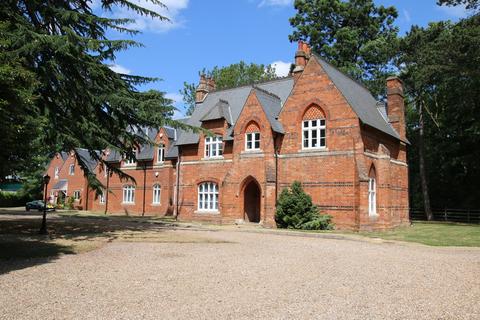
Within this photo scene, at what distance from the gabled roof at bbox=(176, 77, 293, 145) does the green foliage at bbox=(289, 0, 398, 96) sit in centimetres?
1607

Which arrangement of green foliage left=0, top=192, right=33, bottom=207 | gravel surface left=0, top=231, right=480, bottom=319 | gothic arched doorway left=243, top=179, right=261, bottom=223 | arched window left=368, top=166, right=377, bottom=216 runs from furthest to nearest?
1. green foliage left=0, top=192, right=33, bottom=207
2. gothic arched doorway left=243, top=179, right=261, bottom=223
3. arched window left=368, top=166, right=377, bottom=216
4. gravel surface left=0, top=231, right=480, bottom=319

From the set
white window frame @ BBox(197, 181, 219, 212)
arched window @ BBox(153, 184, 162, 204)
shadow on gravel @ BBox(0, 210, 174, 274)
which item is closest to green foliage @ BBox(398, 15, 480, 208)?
white window frame @ BBox(197, 181, 219, 212)

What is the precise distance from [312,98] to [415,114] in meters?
25.4

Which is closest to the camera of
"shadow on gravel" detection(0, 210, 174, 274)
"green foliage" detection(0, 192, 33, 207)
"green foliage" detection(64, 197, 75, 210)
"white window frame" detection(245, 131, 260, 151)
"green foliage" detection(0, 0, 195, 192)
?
"shadow on gravel" detection(0, 210, 174, 274)

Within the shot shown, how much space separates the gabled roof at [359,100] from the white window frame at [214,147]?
358 inches

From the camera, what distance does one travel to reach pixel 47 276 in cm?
954

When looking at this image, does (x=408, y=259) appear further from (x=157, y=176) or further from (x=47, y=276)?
(x=157, y=176)

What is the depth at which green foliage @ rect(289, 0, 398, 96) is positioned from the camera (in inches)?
1822

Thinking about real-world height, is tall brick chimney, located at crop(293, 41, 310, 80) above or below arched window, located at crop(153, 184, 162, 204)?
above

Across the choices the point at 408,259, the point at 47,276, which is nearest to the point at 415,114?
the point at 408,259

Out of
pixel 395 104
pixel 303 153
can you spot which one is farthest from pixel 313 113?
pixel 395 104

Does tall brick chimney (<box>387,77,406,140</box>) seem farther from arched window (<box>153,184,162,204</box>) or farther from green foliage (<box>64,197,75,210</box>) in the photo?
green foliage (<box>64,197,75,210</box>)

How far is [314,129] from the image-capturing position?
85.6ft

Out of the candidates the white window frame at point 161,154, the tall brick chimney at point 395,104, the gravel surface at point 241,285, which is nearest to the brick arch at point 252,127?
the tall brick chimney at point 395,104
